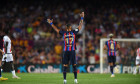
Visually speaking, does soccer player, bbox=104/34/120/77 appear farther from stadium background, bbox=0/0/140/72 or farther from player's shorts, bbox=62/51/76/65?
player's shorts, bbox=62/51/76/65

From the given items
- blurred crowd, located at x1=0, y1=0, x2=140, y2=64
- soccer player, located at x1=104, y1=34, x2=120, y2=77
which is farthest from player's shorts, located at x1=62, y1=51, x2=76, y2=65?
blurred crowd, located at x1=0, y1=0, x2=140, y2=64

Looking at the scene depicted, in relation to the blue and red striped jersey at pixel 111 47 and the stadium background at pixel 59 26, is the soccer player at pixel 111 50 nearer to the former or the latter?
the blue and red striped jersey at pixel 111 47

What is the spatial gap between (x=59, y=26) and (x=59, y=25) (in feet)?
0.48

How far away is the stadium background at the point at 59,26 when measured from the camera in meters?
28.0

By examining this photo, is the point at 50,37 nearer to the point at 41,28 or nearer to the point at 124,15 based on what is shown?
the point at 41,28

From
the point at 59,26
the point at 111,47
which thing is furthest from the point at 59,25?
the point at 111,47

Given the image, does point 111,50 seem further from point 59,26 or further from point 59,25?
point 59,25

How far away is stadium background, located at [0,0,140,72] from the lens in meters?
28.0

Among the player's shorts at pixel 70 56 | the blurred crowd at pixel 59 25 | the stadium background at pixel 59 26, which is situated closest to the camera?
the player's shorts at pixel 70 56

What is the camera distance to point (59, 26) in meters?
31.8

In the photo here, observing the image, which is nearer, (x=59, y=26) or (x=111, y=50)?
(x=111, y=50)

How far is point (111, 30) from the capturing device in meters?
31.0

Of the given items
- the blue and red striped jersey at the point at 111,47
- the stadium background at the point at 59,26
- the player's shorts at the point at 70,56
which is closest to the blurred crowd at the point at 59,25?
the stadium background at the point at 59,26

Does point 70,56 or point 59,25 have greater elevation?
point 59,25
